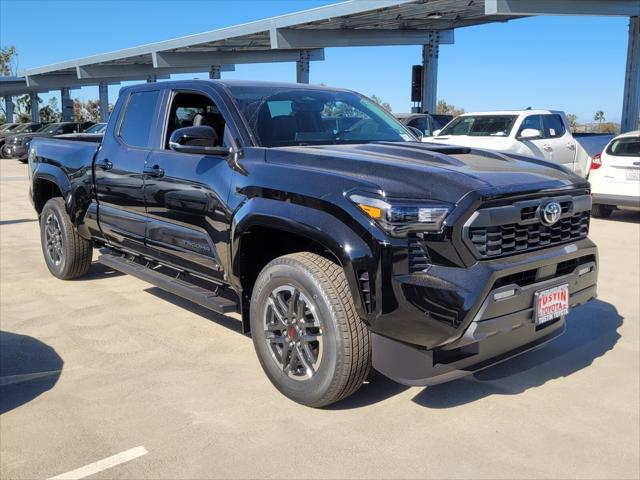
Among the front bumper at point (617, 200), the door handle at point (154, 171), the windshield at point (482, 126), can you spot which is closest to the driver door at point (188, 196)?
the door handle at point (154, 171)

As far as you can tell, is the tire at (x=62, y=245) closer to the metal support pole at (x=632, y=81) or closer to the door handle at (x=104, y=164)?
the door handle at (x=104, y=164)

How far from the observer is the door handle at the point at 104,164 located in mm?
5254

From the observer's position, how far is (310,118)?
444 cm

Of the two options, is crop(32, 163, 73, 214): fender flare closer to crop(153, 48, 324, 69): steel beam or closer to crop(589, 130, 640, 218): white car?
crop(589, 130, 640, 218): white car

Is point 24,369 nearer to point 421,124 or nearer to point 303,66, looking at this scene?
point 421,124

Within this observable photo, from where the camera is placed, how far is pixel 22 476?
2838mm

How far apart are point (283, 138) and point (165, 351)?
1.75 meters

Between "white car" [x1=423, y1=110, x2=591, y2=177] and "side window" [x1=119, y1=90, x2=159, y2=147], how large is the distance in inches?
327

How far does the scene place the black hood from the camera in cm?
308

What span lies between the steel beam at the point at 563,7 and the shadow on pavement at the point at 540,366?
15.2m

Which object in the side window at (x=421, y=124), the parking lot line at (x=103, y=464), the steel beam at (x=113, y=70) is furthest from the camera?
the steel beam at (x=113, y=70)

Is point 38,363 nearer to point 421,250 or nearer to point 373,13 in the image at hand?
point 421,250

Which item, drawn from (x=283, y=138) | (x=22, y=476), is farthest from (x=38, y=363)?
(x=283, y=138)

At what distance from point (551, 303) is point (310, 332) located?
1.34 metres
